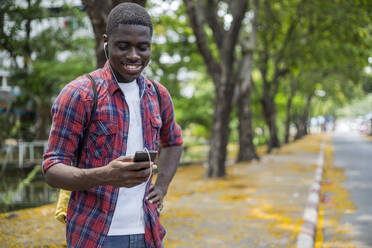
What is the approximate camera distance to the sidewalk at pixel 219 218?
5.45 meters

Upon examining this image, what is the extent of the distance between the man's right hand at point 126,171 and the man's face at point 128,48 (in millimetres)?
507

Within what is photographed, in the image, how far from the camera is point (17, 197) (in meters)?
10.1

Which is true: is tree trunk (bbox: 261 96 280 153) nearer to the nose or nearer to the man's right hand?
the nose

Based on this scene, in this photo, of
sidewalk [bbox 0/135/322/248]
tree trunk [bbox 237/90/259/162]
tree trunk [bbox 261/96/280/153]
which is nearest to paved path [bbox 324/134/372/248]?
sidewalk [bbox 0/135/322/248]

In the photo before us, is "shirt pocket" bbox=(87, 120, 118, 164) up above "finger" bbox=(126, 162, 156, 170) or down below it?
above

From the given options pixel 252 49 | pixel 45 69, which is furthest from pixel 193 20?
pixel 45 69

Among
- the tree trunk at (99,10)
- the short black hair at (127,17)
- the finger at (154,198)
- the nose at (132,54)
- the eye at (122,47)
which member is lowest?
the finger at (154,198)

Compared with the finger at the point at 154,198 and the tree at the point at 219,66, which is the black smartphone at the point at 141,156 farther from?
the tree at the point at 219,66

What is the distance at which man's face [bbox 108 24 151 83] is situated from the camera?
1.93m

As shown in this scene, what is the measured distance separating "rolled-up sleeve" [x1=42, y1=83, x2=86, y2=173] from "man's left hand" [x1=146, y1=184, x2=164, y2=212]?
43 centimetres

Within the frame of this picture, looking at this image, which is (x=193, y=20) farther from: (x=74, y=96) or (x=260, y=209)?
(x=74, y=96)

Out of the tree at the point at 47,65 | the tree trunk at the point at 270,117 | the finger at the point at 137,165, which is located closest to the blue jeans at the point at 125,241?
the finger at the point at 137,165

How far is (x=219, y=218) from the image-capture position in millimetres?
6926

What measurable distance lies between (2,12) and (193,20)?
6.13 meters
